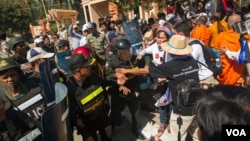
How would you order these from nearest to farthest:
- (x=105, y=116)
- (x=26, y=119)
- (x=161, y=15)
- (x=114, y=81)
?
(x=26, y=119)
(x=105, y=116)
(x=114, y=81)
(x=161, y=15)

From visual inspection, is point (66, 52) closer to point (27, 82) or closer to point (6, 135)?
point (27, 82)

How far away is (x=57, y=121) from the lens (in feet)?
5.78

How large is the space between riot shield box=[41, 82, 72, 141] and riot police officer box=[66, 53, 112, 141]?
0.83 metres

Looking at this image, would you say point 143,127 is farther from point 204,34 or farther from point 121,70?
point 204,34

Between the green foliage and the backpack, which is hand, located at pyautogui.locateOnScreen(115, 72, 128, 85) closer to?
the backpack

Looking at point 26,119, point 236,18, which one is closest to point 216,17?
point 236,18

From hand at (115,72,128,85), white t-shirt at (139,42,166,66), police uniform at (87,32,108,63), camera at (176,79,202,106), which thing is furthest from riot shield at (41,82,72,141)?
police uniform at (87,32,108,63)

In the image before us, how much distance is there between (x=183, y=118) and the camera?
298cm

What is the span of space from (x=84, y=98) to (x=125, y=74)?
93 centimetres

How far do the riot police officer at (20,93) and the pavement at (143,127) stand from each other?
185 cm

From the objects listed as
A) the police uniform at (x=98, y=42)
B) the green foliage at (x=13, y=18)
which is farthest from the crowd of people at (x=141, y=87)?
the green foliage at (x=13, y=18)

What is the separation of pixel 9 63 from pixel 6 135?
917mm

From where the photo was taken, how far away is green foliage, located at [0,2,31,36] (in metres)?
27.1

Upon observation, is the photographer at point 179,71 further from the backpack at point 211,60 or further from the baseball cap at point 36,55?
the baseball cap at point 36,55
